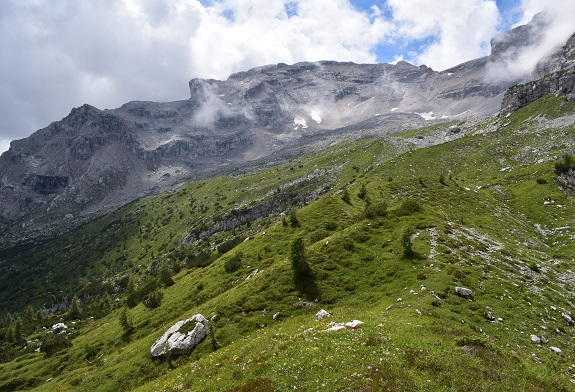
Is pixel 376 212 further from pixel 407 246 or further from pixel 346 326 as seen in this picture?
pixel 346 326

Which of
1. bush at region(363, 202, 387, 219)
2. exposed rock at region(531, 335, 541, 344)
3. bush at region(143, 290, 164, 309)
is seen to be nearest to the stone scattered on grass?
Result: exposed rock at region(531, 335, 541, 344)

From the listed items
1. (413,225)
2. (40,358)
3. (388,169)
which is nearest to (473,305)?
(413,225)

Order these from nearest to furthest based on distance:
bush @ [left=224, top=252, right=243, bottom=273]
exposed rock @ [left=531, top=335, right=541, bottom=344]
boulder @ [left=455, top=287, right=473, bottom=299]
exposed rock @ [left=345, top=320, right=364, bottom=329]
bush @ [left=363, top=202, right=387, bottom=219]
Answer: exposed rock @ [left=345, top=320, right=364, bottom=329]
exposed rock @ [left=531, top=335, right=541, bottom=344]
boulder @ [left=455, top=287, right=473, bottom=299]
bush @ [left=363, top=202, right=387, bottom=219]
bush @ [left=224, top=252, right=243, bottom=273]

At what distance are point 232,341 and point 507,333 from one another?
2526cm

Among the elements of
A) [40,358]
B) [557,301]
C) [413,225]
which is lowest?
[40,358]

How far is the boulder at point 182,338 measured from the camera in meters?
36.6

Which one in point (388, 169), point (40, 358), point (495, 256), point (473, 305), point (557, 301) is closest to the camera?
point (473, 305)

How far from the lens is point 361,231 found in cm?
5188

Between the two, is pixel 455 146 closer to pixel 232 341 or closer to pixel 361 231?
pixel 361 231

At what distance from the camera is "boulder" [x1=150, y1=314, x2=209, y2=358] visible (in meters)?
36.6

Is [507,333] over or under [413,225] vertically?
under

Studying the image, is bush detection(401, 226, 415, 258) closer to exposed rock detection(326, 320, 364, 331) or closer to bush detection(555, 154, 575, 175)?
exposed rock detection(326, 320, 364, 331)

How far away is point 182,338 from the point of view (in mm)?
37344

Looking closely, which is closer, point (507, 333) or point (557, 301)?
point (507, 333)
